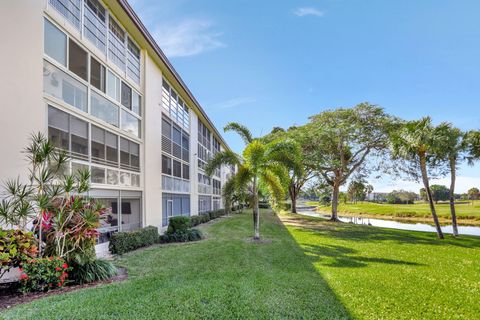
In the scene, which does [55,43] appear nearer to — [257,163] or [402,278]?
[257,163]

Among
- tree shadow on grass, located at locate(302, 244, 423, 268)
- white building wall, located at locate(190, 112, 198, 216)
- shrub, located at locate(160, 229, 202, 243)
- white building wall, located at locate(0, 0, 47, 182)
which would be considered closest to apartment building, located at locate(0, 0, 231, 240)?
white building wall, located at locate(0, 0, 47, 182)

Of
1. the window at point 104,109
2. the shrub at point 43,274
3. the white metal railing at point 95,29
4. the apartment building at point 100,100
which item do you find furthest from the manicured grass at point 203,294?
the white metal railing at point 95,29

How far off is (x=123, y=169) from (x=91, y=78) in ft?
13.1

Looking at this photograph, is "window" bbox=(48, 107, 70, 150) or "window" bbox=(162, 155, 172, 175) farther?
"window" bbox=(162, 155, 172, 175)

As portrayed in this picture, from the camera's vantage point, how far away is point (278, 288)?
20.4 ft

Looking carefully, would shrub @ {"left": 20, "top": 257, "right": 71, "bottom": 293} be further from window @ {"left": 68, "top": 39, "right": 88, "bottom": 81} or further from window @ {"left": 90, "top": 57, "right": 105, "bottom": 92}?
window @ {"left": 90, "top": 57, "right": 105, "bottom": 92}

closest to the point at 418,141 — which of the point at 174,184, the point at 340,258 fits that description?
the point at 340,258

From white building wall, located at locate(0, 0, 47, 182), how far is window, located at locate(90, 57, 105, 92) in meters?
2.46

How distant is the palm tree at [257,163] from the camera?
13.1 m

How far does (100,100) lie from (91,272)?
6778 millimetres

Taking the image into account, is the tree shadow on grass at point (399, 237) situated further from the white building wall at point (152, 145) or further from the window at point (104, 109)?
the window at point (104, 109)

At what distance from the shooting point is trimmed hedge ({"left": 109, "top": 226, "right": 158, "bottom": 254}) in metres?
10.1

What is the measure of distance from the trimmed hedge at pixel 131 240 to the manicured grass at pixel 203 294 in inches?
42.3

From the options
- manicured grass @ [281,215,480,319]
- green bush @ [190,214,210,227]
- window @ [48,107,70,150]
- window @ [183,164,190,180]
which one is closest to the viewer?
manicured grass @ [281,215,480,319]
